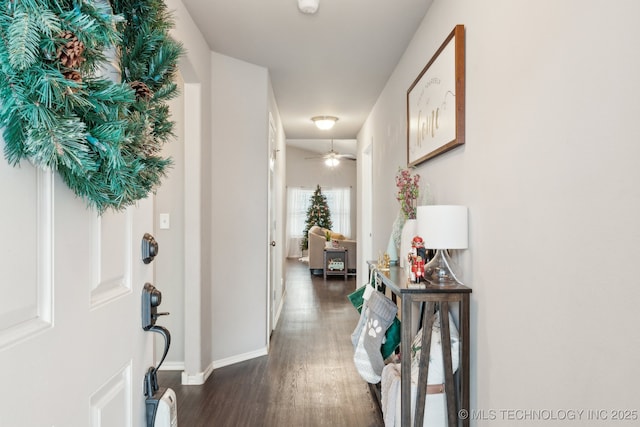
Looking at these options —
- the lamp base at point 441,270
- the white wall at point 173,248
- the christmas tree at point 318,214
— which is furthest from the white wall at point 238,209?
the christmas tree at point 318,214

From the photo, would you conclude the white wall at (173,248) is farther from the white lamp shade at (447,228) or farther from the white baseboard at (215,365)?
the white lamp shade at (447,228)

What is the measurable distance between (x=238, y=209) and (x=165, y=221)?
23.5 inches

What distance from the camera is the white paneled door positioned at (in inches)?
20.2

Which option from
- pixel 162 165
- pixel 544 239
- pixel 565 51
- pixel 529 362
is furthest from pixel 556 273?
pixel 162 165

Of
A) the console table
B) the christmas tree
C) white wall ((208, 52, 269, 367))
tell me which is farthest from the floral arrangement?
the christmas tree

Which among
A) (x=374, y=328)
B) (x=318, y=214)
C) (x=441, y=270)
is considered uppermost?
(x=318, y=214)

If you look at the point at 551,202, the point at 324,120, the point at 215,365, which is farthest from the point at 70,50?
the point at 324,120

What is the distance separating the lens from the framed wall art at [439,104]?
1.86m

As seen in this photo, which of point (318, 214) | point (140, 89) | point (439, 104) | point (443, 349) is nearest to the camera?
point (140, 89)

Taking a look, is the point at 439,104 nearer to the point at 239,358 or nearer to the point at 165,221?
the point at 165,221

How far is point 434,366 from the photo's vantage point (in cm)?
175

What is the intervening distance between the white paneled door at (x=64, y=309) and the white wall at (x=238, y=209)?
2369 mm

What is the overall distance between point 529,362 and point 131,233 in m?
1.29

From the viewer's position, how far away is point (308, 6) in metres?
2.37
